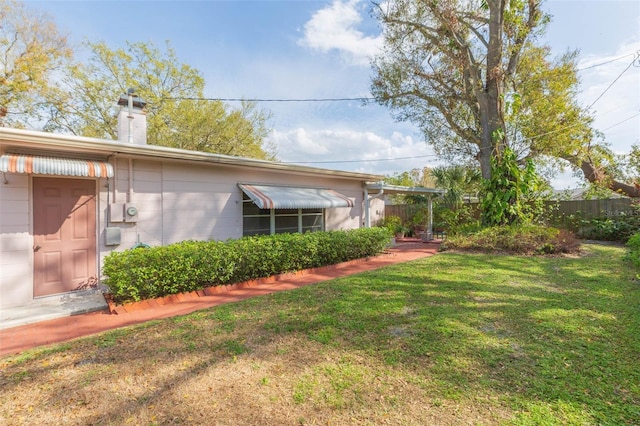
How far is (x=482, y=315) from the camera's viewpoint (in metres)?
4.89

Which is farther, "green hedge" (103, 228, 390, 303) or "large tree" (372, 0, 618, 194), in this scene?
"large tree" (372, 0, 618, 194)

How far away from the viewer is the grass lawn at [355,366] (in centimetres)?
266

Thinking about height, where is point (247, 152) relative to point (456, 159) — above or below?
above

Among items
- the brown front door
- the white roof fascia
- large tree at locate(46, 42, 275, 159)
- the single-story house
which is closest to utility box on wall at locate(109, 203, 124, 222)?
the single-story house

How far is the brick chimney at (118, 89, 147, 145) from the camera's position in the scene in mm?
8078

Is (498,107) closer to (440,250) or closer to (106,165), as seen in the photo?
(440,250)

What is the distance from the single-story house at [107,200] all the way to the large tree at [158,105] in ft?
52.0

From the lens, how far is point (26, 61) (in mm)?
18141

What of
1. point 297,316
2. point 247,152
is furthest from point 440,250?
point 247,152

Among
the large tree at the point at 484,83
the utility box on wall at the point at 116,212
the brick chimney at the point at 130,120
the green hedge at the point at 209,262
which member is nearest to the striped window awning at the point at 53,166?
the utility box on wall at the point at 116,212

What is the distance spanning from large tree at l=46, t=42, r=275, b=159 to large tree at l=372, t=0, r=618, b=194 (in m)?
12.7

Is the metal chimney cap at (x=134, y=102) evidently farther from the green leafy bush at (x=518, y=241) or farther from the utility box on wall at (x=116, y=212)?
the green leafy bush at (x=518, y=241)

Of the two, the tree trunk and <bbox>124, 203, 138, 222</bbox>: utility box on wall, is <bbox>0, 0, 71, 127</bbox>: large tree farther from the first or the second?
the tree trunk

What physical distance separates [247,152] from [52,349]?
22.6 meters
